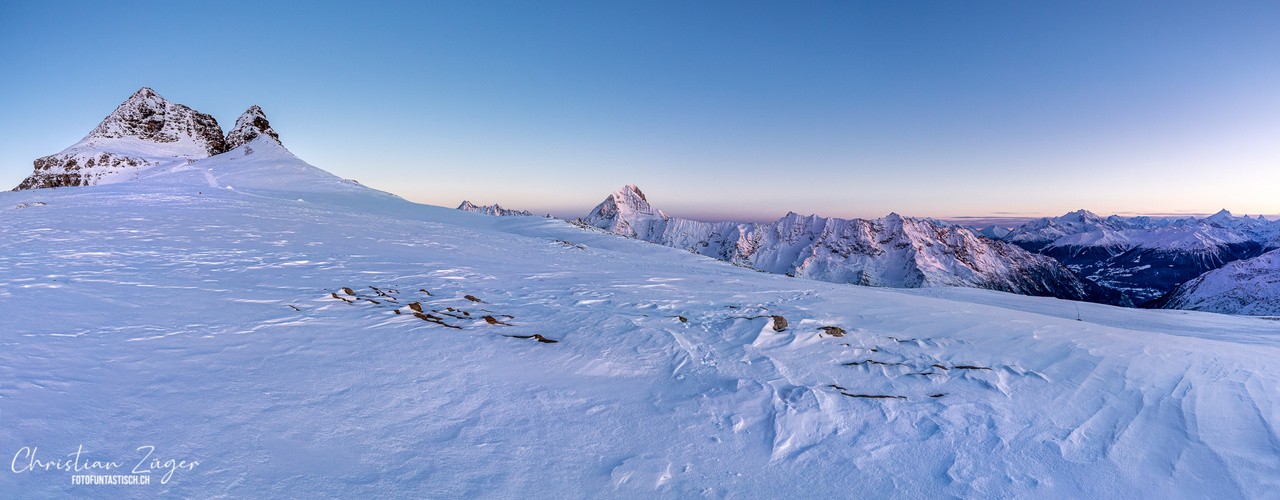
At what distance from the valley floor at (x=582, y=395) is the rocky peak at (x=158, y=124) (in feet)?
314

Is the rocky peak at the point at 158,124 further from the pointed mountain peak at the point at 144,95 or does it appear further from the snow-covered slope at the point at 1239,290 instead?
the snow-covered slope at the point at 1239,290

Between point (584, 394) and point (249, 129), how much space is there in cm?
9677

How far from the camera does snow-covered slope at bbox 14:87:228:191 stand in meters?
59.4

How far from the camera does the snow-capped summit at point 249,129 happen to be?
73625mm

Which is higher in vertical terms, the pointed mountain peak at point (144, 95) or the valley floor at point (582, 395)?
the pointed mountain peak at point (144, 95)

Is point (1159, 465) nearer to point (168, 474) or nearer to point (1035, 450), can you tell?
point (1035, 450)

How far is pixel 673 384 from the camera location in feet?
17.5

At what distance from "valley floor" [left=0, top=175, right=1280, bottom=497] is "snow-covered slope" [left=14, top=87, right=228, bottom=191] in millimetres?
73879

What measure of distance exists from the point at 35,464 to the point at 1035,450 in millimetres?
7753

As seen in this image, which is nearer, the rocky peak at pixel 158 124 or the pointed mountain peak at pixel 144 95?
the rocky peak at pixel 158 124

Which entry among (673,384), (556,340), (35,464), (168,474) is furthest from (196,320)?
(673,384)

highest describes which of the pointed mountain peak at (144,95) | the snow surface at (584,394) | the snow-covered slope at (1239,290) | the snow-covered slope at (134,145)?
the pointed mountain peak at (144,95)

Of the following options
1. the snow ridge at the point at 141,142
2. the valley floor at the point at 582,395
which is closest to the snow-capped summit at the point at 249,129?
the snow ridge at the point at 141,142

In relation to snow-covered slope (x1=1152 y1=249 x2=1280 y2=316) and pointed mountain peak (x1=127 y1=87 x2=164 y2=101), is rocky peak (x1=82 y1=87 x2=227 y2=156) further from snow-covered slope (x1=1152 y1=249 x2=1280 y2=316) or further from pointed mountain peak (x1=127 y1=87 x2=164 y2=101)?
snow-covered slope (x1=1152 y1=249 x2=1280 y2=316)
